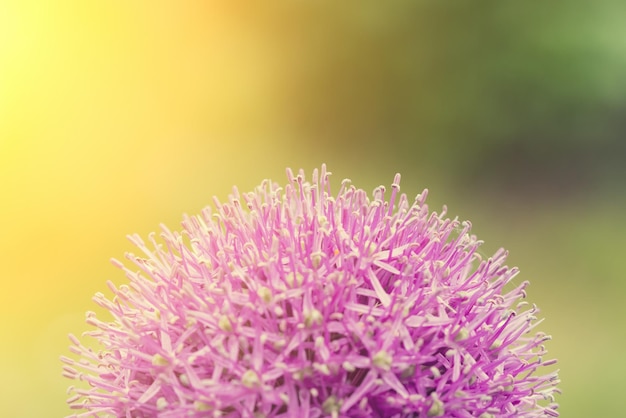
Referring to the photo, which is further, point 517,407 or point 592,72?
point 592,72

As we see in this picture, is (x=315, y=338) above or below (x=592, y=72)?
below

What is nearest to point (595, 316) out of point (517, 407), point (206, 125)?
point (206, 125)

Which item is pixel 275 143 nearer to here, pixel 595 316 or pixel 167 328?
pixel 595 316

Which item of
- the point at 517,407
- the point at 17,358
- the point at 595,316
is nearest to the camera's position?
the point at 517,407

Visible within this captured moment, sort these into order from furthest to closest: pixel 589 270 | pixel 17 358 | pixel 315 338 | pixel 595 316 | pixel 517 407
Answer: pixel 589 270
pixel 595 316
pixel 17 358
pixel 517 407
pixel 315 338

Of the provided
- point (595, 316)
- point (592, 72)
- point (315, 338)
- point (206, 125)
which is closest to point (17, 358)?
point (206, 125)

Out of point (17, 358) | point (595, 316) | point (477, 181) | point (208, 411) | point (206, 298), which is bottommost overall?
point (208, 411)
